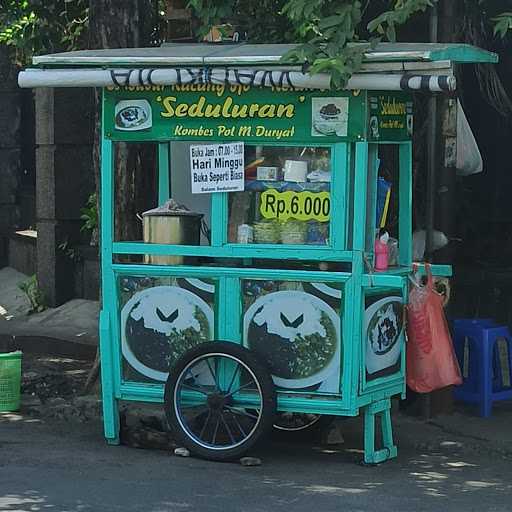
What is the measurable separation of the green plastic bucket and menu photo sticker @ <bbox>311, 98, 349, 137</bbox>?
299cm

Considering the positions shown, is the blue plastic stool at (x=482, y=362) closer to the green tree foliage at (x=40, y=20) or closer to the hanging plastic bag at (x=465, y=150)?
the hanging plastic bag at (x=465, y=150)

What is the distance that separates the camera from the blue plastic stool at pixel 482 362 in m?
8.34

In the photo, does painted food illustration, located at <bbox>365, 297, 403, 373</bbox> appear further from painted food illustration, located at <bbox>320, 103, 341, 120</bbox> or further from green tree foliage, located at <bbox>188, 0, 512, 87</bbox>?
green tree foliage, located at <bbox>188, 0, 512, 87</bbox>

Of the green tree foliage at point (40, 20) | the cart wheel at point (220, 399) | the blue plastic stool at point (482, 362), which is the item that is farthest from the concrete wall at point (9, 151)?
the cart wheel at point (220, 399)

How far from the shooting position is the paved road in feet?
20.4

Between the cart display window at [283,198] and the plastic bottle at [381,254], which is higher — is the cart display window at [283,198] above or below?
above

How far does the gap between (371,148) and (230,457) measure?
197 centimetres

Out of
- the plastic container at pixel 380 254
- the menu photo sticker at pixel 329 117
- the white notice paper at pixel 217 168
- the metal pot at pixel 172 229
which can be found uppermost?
the menu photo sticker at pixel 329 117

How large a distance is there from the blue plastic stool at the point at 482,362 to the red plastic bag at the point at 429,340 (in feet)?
3.53

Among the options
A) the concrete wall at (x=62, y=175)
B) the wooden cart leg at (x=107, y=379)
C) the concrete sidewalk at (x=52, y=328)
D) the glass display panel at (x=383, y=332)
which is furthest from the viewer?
the concrete wall at (x=62, y=175)

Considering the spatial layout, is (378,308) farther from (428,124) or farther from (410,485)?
(428,124)

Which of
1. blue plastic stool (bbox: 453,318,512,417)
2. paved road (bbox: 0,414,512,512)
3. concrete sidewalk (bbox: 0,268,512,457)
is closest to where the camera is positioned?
paved road (bbox: 0,414,512,512)

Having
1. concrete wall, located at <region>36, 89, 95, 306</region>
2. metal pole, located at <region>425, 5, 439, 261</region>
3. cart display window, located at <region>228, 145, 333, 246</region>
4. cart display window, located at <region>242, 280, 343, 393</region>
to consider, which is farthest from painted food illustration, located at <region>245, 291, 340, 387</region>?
concrete wall, located at <region>36, 89, 95, 306</region>

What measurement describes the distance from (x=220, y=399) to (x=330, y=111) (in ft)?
5.93
